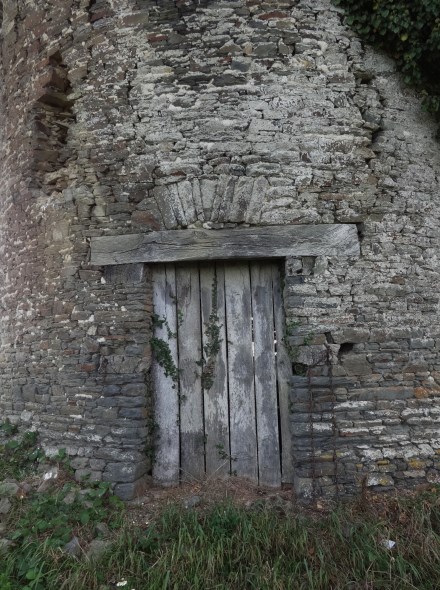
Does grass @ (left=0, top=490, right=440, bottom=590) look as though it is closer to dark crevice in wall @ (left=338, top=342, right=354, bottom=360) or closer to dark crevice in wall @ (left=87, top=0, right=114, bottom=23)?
dark crevice in wall @ (left=338, top=342, right=354, bottom=360)

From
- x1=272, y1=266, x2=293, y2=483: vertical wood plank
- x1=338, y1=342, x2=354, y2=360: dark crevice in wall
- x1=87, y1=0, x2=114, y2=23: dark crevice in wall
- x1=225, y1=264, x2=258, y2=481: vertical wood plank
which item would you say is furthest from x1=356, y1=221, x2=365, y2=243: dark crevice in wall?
x1=87, y1=0, x2=114, y2=23: dark crevice in wall

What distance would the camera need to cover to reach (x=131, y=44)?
4348 millimetres

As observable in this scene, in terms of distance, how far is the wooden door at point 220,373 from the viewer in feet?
13.7

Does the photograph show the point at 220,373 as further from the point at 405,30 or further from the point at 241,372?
the point at 405,30

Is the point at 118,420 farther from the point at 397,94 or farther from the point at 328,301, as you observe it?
the point at 397,94

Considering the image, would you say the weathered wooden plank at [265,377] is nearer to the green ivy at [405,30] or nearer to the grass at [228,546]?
the grass at [228,546]

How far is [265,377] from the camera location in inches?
166

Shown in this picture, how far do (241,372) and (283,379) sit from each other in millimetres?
385

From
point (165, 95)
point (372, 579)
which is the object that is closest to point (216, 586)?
point (372, 579)

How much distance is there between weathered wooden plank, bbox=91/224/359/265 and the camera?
403 cm

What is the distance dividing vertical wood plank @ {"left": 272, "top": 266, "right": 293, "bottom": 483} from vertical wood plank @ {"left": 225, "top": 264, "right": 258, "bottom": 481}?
0.79 feet

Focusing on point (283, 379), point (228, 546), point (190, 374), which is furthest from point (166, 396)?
point (228, 546)

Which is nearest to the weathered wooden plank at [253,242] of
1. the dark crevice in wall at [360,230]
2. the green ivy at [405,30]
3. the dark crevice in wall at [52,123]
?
the dark crevice in wall at [360,230]

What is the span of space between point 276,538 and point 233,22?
169 inches
